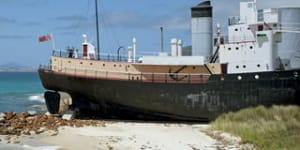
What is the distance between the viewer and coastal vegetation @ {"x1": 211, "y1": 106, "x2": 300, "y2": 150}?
2059cm

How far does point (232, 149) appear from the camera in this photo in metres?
20.0

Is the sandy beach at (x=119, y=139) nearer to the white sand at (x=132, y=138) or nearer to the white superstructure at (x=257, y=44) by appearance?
the white sand at (x=132, y=138)

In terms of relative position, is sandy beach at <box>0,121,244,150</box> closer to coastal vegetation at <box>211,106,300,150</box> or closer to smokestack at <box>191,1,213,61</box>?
coastal vegetation at <box>211,106,300,150</box>

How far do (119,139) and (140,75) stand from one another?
23.5ft

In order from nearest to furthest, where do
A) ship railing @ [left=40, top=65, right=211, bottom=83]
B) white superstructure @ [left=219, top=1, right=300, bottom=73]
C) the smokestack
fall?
1. white superstructure @ [left=219, top=1, right=300, bottom=73]
2. ship railing @ [left=40, top=65, right=211, bottom=83]
3. the smokestack

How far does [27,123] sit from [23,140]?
12.3ft

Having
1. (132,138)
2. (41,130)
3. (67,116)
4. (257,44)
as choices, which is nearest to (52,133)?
(41,130)

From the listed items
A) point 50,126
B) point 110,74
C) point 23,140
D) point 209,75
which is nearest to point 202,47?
point 209,75

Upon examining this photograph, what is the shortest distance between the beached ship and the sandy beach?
7.77ft

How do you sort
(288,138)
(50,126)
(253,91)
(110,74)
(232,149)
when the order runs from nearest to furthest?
(232,149)
(288,138)
(50,126)
(253,91)
(110,74)

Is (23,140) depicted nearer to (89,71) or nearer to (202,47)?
(89,71)

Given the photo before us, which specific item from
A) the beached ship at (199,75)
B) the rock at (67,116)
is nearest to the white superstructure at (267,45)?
the beached ship at (199,75)

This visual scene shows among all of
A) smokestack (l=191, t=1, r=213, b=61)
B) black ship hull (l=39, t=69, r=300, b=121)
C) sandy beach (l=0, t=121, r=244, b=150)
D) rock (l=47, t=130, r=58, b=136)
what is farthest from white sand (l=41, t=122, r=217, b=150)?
smokestack (l=191, t=1, r=213, b=61)

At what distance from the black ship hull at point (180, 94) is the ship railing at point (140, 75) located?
12.0 inches
